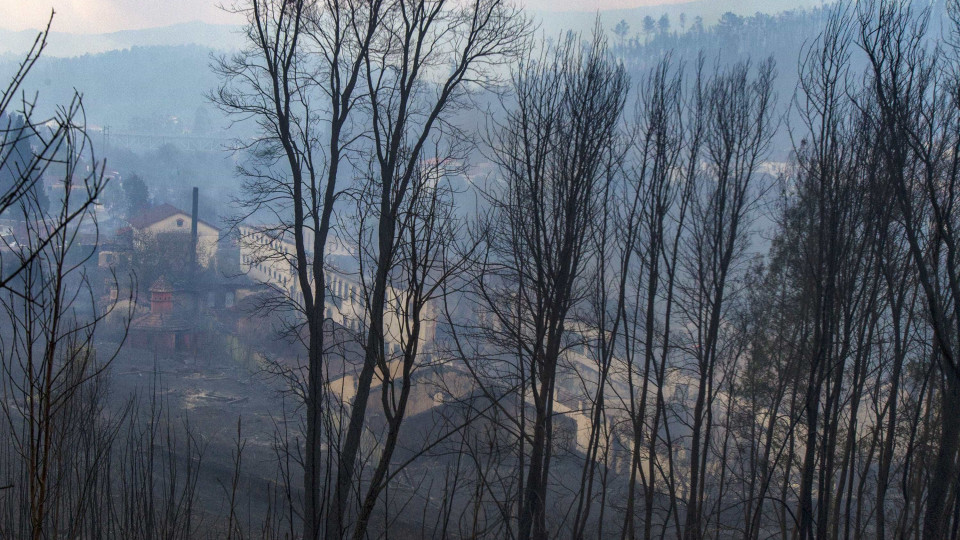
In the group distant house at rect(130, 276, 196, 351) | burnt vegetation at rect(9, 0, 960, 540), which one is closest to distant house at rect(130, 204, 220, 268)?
distant house at rect(130, 276, 196, 351)

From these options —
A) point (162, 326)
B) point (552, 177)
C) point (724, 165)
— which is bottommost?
point (162, 326)

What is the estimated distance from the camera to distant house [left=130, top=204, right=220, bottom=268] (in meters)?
30.2

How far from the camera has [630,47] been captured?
43.9m

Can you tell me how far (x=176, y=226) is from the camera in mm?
31250

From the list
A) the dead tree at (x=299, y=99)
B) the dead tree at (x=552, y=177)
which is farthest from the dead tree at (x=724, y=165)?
the dead tree at (x=299, y=99)

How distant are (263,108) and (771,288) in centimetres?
981

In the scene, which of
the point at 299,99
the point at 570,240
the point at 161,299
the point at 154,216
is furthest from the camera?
the point at 154,216

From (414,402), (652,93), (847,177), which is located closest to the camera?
(847,177)

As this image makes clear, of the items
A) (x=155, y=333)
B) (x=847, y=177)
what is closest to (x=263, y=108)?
(x=847, y=177)

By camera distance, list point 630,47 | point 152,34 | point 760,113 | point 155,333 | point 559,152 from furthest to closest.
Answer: point 152,34 < point 630,47 < point 155,333 < point 760,113 < point 559,152

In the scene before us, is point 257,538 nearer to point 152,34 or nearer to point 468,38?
point 468,38

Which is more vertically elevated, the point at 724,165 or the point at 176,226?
the point at 176,226

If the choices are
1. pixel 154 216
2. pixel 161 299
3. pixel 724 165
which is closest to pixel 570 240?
pixel 724 165

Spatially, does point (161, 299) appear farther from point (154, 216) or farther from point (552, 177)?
point (552, 177)
